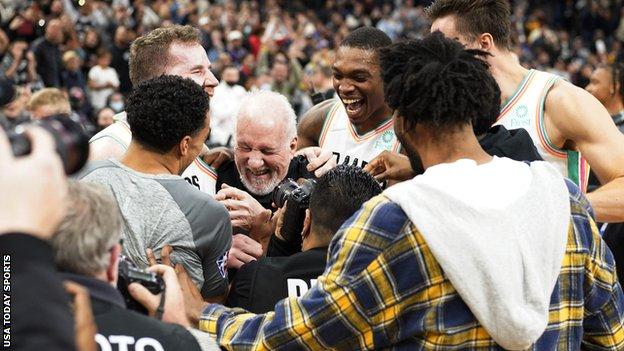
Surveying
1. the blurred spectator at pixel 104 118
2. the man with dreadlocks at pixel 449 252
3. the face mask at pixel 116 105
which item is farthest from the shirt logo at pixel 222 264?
the face mask at pixel 116 105

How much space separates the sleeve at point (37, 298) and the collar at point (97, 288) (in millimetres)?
501

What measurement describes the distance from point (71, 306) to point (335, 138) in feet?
11.0

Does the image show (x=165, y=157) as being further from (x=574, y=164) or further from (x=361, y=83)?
(x=574, y=164)

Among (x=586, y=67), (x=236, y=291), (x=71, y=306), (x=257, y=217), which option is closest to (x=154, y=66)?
(x=257, y=217)

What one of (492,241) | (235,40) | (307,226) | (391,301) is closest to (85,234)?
(391,301)

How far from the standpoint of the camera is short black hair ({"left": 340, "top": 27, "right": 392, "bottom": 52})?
4.84 meters

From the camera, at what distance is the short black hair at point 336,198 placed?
130 inches

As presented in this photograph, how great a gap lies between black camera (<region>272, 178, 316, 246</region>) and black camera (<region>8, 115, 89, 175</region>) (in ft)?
5.70

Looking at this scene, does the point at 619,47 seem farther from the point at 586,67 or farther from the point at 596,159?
the point at 596,159

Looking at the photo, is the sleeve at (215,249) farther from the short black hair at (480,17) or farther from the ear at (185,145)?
the short black hair at (480,17)

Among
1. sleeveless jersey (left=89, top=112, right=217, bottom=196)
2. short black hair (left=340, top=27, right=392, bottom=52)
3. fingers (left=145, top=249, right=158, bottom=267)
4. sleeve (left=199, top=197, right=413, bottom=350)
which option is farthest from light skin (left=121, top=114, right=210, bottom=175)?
short black hair (left=340, top=27, right=392, bottom=52)

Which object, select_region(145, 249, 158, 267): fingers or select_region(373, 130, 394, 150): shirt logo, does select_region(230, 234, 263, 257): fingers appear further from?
select_region(373, 130, 394, 150): shirt logo

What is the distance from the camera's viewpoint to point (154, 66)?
446 cm

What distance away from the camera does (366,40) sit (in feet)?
15.9
